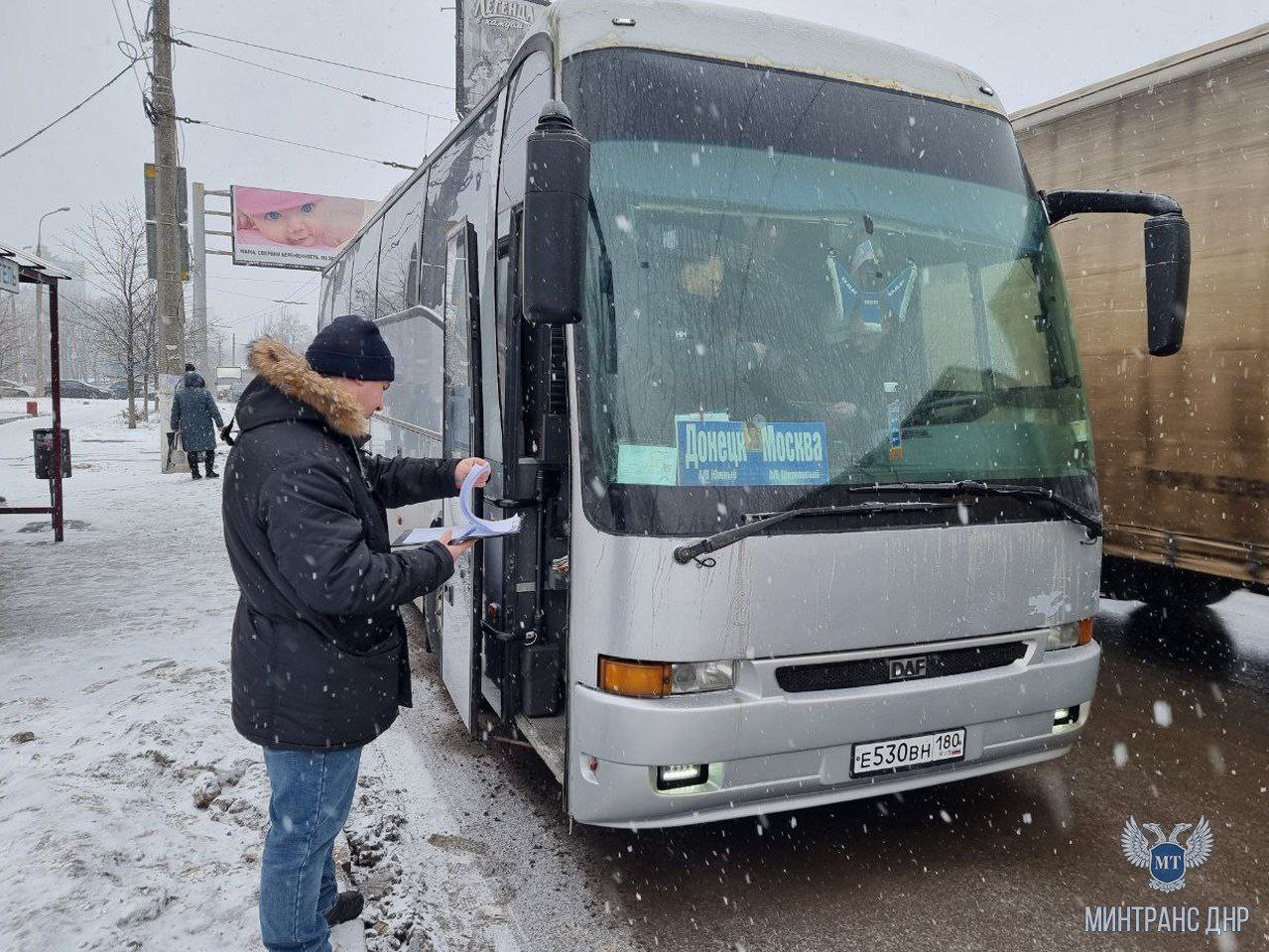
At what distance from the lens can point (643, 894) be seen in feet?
10.5

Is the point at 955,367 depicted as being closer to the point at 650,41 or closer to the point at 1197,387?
the point at 650,41

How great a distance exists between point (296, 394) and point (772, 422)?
Result: 1.54 m

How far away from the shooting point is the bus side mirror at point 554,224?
2697 millimetres

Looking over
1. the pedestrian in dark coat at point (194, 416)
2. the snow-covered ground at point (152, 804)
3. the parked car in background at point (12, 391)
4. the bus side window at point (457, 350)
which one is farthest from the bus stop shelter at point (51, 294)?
the parked car in background at point (12, 391)

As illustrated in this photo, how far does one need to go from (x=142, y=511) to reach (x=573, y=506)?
10.7 metres

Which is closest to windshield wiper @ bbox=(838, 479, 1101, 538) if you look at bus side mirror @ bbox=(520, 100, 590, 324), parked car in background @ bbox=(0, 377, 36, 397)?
bus side mirror @ bbox=(520, 100, 590, 324)

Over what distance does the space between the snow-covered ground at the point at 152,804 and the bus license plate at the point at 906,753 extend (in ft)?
4.43

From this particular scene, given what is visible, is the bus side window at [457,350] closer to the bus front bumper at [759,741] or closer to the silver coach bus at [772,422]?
the silver coach bus at [772,422]

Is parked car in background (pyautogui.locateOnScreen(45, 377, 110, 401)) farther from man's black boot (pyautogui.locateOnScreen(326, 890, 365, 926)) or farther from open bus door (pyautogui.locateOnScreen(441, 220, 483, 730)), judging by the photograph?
man's black boot (pyautogui.locateOnScreen(326, 890, 365, 926))

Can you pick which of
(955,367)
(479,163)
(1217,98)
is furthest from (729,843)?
(1217,98)

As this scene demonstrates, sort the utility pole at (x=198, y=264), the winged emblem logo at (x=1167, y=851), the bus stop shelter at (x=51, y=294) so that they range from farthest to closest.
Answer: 1. the utility pole at (x=198, y=264)
2. the bus stop shelter at (x=51, y=294)
3. the winged emblem logo at (x=1167, y=851)

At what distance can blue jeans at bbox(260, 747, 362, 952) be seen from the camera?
240cm

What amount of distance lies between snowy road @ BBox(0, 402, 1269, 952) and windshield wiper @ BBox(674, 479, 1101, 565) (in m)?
1.35

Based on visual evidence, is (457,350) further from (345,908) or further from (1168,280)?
(1168,280)
